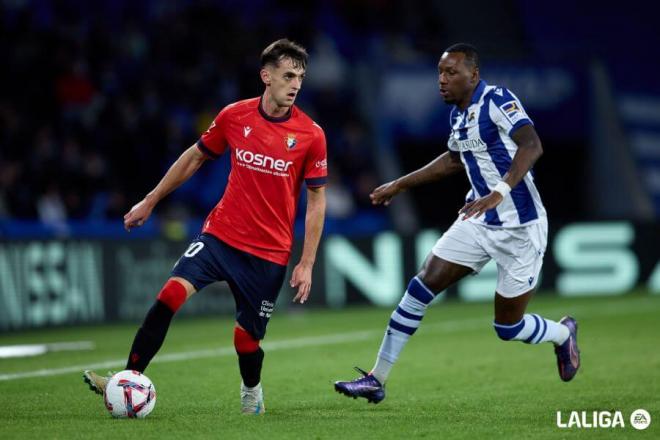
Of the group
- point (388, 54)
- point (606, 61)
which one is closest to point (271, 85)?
point (388, 54)

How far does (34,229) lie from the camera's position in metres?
16.3

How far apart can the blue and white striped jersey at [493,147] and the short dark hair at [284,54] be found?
4.41 ft

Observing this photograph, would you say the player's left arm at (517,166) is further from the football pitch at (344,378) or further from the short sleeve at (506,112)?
the football pitch at (344,378)

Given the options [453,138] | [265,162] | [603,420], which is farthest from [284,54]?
[603,420]

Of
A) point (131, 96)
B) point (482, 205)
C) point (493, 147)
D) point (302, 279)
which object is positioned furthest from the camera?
point (131, 96)

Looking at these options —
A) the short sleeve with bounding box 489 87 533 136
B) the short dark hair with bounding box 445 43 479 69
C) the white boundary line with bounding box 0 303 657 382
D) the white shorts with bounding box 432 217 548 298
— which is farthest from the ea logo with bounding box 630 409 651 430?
the white boundary line with bounding box 0 303 657 382

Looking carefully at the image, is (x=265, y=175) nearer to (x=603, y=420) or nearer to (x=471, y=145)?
(x=471, y=145)

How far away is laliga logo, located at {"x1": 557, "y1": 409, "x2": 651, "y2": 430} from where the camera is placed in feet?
24.0

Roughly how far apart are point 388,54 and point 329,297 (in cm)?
676

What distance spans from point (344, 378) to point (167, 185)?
3.15m

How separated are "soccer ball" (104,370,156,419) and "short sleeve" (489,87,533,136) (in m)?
2.99

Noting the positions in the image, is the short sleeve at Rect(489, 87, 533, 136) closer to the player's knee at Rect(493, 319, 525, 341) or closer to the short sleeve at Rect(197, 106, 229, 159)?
the player's knee at Rect(493, 319, 525, 341)

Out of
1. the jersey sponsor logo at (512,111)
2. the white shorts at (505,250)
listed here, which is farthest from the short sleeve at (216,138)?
the jersey sponsor logo at (512,111)

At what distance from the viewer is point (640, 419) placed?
7465 mm
